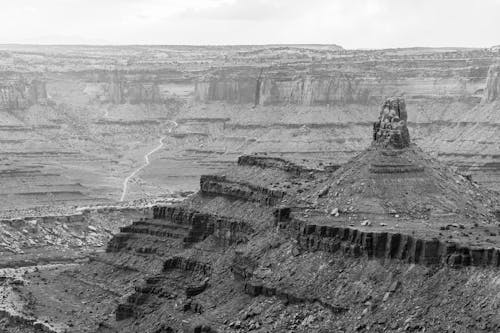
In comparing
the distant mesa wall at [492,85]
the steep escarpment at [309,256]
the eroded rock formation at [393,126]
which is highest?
the eroded rock formation at [393,126]

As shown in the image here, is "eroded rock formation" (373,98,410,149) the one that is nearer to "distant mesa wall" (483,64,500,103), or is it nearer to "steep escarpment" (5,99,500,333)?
"steep escarpment" (5,99,500,333)

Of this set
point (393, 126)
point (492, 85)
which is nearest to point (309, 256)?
point (393, 126)

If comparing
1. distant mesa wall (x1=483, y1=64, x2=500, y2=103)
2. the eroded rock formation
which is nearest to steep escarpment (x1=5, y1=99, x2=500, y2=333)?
the eroded rock formation

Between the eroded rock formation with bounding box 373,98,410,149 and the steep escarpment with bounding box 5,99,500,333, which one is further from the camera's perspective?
the eroded rock formation with bounding box 373,98,410,149

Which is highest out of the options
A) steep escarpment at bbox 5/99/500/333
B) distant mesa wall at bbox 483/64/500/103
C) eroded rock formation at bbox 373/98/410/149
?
eroded rock formation at bbox 373/98/410/149

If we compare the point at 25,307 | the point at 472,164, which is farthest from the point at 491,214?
the point at 472,164

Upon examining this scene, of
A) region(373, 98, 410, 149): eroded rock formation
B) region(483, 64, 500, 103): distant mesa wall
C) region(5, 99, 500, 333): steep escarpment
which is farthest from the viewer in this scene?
region(483, 64, 500, 103): distant mesa wall

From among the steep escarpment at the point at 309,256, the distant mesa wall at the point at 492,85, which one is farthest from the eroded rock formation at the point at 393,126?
the distant mesa wall at the point at 492,85

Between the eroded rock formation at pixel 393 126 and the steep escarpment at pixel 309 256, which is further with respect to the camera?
the eroded rock formation at pixel 393 126

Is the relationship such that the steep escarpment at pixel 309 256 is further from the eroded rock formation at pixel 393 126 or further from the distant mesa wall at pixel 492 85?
the distant mesa wall at pixel 492 85
